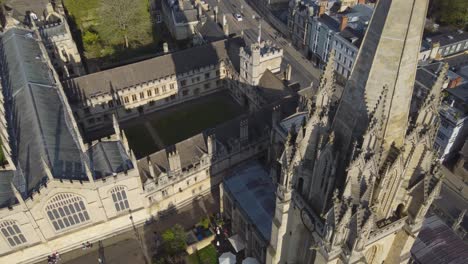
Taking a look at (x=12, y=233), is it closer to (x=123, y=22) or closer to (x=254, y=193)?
(x=254, y=193)

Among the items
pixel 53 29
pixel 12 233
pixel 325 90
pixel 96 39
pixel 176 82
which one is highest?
pixel 325 90

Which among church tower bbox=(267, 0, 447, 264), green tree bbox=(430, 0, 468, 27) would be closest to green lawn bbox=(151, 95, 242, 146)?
church tower bbox=(267, 0, 447, 264)

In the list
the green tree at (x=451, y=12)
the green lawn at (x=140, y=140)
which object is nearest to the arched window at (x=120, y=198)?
the green lawn at (x=140, y=140)

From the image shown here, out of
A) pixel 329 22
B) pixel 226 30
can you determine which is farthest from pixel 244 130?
pixel 329 22

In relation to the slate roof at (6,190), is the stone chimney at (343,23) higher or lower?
higher

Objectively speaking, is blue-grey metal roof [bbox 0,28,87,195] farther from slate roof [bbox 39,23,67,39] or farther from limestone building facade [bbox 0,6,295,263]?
slate roof [bbox 39,23,67,39]

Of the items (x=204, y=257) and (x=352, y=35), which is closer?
(x=204, y=257)

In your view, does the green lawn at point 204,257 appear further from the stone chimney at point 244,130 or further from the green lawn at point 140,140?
the green lawn at point 140,140

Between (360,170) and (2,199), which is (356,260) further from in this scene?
(2,199)
